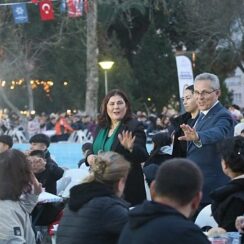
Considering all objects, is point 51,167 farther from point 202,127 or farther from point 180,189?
point 180,189

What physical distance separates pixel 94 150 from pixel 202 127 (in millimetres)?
1133

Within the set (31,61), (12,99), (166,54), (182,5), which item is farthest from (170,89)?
(12,99)

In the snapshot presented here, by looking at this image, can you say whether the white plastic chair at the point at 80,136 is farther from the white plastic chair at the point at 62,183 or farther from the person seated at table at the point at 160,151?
the person seated at table at the point at 160,151

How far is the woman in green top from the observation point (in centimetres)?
655

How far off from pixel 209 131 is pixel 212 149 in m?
0.23

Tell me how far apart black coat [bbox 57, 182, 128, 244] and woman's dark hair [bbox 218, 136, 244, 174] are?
84 cm

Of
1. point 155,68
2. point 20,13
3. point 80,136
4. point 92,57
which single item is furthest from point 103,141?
point 155,68

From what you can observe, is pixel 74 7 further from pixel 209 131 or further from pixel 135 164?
pixel 209 131

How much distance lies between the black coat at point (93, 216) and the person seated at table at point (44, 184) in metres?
2.15

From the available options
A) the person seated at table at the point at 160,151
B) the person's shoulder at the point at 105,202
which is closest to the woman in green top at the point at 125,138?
the person seated at table at the point at 160,151

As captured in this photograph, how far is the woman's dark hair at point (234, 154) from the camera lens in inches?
195

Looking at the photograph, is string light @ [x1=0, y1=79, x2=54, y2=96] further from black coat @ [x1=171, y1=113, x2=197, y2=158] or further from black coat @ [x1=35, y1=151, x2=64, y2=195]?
black coat @ [x1=171, y1=113, x2=197, y2=158]

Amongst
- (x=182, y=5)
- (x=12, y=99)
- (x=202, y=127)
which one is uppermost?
(x=182, y=5)

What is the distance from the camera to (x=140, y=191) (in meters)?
6.64
